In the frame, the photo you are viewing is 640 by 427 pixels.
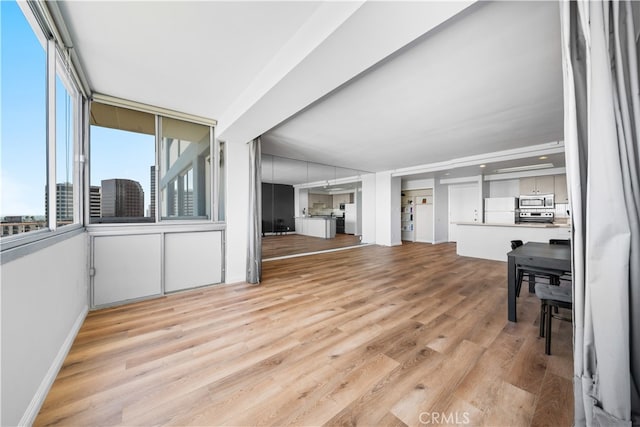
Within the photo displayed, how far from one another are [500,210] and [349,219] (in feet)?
18.7

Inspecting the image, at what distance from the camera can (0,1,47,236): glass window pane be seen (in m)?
1.24

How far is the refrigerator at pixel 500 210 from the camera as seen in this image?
22.9ft

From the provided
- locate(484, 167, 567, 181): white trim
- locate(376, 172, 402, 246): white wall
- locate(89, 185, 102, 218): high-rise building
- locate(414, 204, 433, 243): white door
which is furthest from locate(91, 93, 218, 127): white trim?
locate(484, 167, 567, 181): white trim

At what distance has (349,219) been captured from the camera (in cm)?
1095

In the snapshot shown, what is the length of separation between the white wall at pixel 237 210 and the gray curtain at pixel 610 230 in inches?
150

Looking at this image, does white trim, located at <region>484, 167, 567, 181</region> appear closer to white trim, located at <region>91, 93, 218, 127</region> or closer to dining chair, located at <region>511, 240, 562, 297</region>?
dining chair, located at <region>511, 240, 562, 297</region>

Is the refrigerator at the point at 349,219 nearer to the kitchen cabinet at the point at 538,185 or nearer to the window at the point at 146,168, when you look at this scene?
the kitchen cabinet at the point at 538,185

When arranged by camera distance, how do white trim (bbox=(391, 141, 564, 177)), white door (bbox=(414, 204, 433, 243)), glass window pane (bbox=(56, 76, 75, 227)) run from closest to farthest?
1. glass window pane (bbox=(56, 76, 75, 227))
2. white trim (bbox=(391, 141, 564, 177))
3. white door (bbox=(414, 204, 433, 243))

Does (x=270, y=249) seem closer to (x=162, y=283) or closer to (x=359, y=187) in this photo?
(x=162, y=283)

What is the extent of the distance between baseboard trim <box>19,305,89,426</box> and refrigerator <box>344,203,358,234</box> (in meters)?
9.39

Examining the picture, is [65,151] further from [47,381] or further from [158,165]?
[47,381]

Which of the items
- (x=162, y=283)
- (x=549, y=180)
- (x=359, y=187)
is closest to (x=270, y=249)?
(x=162, y=283)

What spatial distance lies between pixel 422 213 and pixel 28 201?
9.42m

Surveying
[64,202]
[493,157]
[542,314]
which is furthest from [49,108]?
[493,157]
